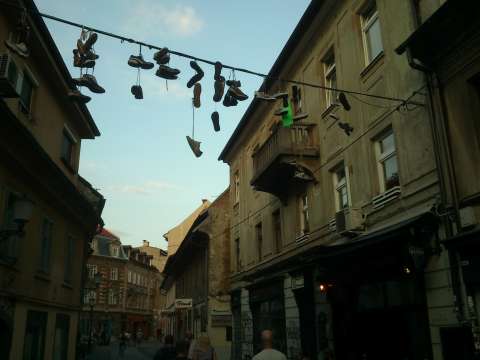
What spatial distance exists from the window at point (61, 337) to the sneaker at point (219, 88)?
1033 cm

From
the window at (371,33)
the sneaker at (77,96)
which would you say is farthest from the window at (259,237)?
the sneaker at (77,96)

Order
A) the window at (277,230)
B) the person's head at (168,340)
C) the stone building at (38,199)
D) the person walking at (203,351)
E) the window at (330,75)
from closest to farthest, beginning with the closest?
the person walking at (203,351), the person's head at (168,340), the stone building at (38,199), the window at (330,75), the window at (277,230)

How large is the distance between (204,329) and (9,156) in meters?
18.6

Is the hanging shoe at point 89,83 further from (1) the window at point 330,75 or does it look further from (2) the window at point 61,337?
(2) the window at point 61,337

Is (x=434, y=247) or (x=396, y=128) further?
(x=396, y=128)

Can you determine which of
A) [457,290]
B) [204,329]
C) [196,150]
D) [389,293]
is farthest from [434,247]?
[204,329]

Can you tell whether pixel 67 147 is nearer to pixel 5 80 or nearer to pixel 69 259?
pixel 69 259

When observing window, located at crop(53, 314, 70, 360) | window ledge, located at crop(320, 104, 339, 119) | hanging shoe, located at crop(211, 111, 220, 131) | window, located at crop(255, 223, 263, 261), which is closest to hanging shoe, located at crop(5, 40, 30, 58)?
hanging shoe, located at crop(211, 111, 220, 131)

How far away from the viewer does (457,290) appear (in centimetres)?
859

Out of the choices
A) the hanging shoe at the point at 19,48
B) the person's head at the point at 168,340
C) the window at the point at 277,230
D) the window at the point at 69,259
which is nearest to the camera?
the hanging shoe at the point at 19,48

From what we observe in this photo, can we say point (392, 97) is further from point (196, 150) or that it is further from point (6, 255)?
point (6, 255)

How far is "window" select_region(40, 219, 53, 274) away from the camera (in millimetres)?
14219

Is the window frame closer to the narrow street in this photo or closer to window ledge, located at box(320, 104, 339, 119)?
window ledge, located at box(320, 104, 339, 119)

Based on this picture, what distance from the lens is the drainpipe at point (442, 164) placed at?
859 cm
